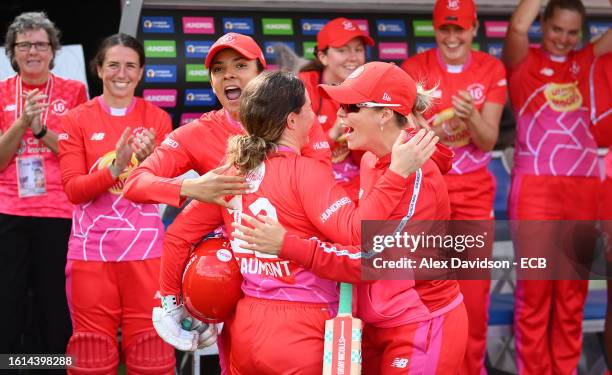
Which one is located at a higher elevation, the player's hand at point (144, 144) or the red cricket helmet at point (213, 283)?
the player's hand at point (144, 144)

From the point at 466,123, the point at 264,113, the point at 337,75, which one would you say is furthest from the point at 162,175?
the point at 466,123

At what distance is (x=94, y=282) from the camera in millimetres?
4660

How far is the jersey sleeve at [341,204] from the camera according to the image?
3.02 m

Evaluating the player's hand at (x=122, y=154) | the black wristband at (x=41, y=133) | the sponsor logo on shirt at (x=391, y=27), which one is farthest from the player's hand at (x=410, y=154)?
the sponsor logo on shirt at (x=391, y=27)

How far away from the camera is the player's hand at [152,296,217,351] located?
11.3 ft

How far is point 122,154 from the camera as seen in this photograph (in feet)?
14.7

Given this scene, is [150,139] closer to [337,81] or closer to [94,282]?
[94,282]

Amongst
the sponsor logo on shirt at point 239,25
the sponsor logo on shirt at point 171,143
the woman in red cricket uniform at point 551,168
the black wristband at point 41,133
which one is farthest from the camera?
the sponsor logo on shirt at point 239,25

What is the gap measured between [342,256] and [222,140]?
955mm

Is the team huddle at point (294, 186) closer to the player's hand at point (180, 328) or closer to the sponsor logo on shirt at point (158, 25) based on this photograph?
the player's hand at point (180, 328)

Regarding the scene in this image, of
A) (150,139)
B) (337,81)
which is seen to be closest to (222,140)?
(150,139)

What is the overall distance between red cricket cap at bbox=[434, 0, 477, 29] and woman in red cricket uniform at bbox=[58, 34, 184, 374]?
166cm

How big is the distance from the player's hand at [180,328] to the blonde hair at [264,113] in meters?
0.66

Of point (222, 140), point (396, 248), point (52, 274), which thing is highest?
point (222, 140)
